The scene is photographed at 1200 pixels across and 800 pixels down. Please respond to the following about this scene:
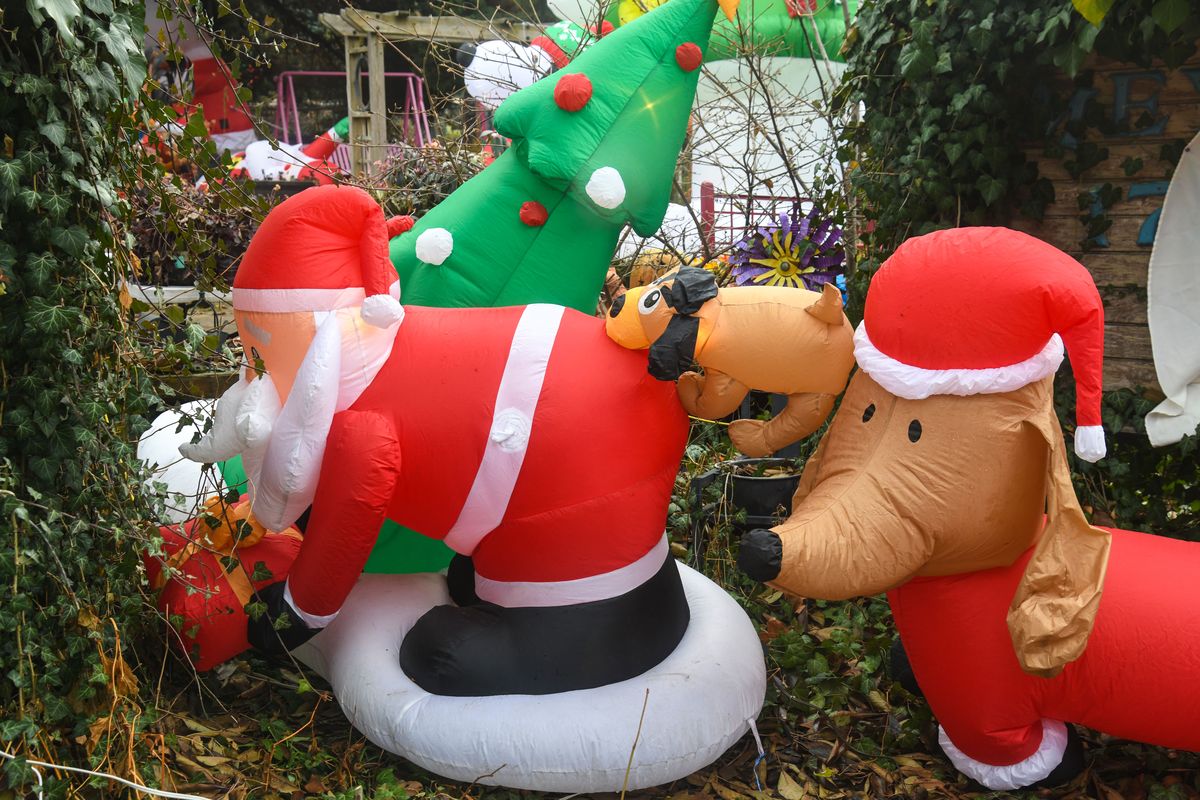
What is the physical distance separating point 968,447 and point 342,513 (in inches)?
56.0

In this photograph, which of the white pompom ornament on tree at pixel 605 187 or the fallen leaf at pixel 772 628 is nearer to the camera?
the white pompom ornament on tree at pixel 605 187

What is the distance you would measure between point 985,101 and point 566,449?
1.89 metres

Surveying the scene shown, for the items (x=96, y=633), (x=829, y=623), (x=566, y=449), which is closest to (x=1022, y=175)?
(x=829, y=623)

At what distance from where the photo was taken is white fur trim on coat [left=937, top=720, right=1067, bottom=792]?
247cm

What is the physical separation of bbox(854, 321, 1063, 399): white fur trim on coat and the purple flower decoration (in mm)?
1888

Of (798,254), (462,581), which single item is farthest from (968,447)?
(798,254)

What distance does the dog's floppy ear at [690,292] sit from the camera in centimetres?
238

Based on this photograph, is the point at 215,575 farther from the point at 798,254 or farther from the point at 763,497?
the point at 798,254

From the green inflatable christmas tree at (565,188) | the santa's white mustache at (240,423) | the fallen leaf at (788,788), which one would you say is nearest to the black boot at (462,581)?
the green inflatable christmas tree at (565,188)

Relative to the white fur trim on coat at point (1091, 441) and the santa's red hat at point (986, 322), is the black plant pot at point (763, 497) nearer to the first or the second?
the santa's red hat at point (986, 322)

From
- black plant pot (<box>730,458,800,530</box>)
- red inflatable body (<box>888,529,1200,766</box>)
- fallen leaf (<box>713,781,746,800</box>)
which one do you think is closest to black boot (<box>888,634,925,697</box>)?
red inflatable body (<box>888,529,1200,766</box>)

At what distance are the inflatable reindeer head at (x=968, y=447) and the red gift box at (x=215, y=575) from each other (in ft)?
4.58

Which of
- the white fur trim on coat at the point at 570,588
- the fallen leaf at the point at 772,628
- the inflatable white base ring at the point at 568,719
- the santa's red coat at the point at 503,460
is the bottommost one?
the fallen leaf at the point at 772,628

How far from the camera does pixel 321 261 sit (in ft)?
8.32
